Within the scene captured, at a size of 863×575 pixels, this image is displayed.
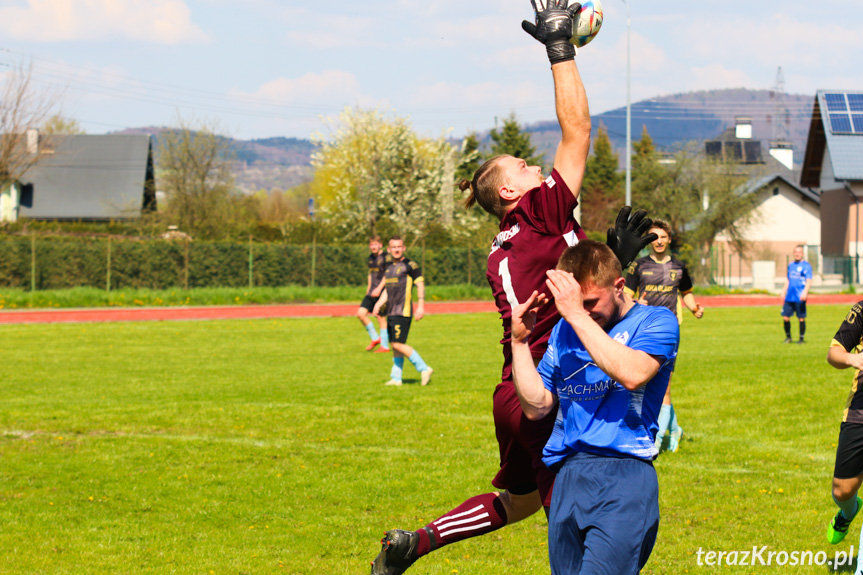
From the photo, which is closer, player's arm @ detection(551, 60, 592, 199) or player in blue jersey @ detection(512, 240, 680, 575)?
player in blue jersey @ detection(512, 240, 680, 575)

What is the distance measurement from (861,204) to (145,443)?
2048 inches

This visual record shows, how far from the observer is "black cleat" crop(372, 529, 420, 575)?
4348mm

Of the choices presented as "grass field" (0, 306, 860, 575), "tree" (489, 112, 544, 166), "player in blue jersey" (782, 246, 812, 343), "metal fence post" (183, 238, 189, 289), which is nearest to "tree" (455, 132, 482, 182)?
"tree" (489, 112, 544, 166)

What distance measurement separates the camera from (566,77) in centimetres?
346

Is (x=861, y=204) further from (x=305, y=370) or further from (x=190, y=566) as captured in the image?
(x=190, y=566)

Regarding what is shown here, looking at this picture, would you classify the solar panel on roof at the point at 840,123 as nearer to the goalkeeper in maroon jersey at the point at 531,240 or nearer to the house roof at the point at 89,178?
the house roof at the point at 89,178

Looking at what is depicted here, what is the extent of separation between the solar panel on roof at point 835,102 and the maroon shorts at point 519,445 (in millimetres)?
55037

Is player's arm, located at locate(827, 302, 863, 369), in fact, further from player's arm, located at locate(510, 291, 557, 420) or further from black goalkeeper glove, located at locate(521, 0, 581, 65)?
black goalkeeper glove, located at locate(521, 0, 581, 65)

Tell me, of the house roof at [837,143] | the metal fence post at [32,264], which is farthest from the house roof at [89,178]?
the house roof at [837,143]

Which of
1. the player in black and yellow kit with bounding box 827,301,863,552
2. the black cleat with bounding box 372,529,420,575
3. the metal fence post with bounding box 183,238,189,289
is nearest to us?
the black cleat with bounding box 372,529,420,575

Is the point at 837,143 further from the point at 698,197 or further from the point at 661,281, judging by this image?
the point at 661,281

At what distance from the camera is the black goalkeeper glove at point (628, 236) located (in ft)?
11.2

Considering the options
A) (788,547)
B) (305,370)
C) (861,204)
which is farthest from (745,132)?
(788,547)

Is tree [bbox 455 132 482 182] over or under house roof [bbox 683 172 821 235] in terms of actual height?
over
